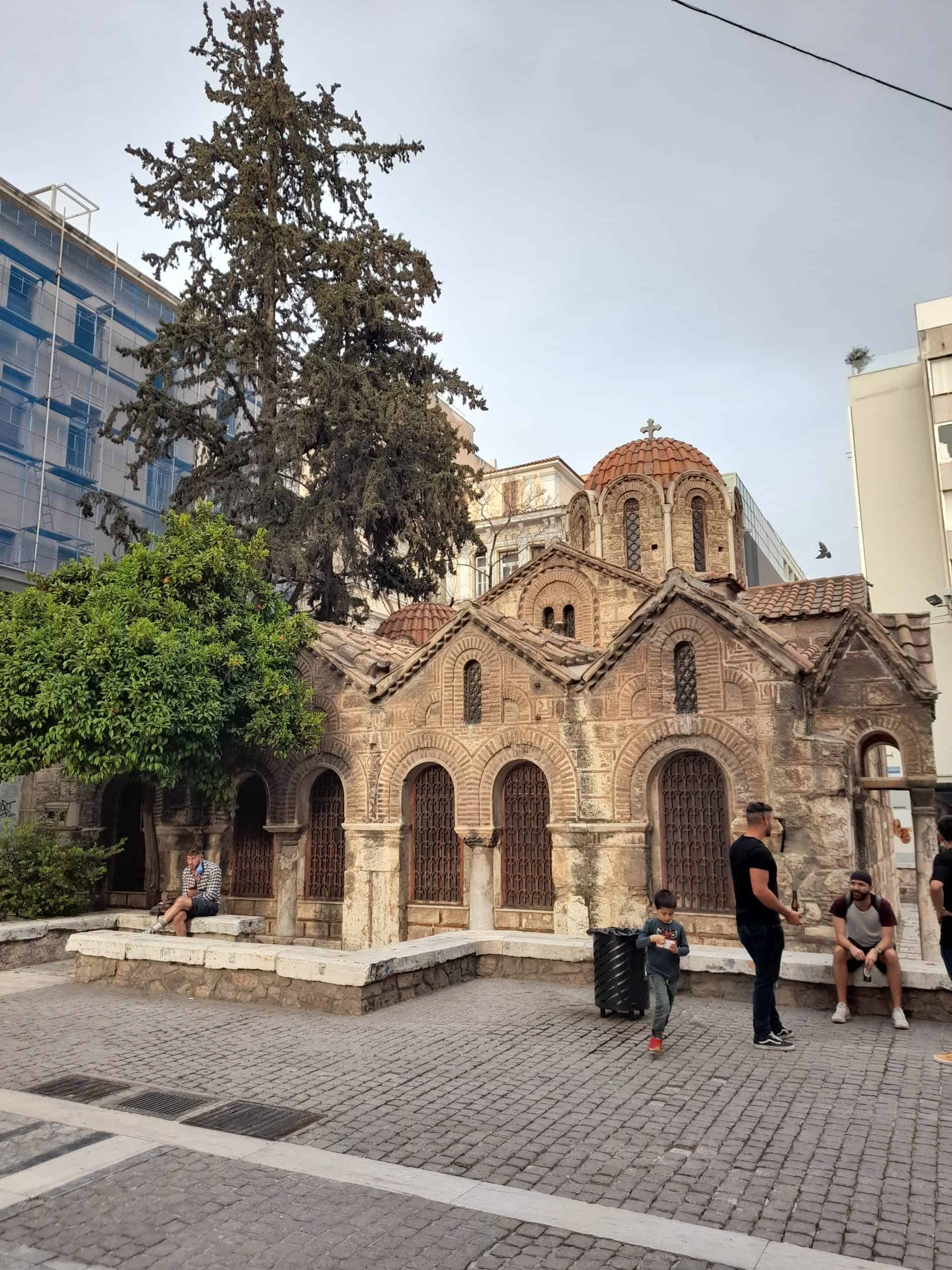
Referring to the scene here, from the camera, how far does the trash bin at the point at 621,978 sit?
351 inches

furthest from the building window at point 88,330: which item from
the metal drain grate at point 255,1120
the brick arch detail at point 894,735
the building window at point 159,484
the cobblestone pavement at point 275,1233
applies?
the cobblestone pavement at point 275,1233

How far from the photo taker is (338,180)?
87.9ft

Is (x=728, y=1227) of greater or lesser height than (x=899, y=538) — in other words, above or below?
below

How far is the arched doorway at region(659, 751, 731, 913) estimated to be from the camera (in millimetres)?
14773

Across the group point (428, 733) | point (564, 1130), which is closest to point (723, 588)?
point (428, 733)

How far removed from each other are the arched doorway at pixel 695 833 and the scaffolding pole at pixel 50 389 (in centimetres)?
2216

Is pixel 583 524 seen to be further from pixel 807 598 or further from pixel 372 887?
pixel 372 887

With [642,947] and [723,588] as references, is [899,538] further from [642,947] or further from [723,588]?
[642,947]

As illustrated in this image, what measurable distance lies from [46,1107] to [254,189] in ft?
79.2

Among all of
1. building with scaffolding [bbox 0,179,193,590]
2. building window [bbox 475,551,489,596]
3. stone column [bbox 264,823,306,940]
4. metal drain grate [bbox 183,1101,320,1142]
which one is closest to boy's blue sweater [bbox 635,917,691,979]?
metal drain grate [bbox 183,1101,320,1142]

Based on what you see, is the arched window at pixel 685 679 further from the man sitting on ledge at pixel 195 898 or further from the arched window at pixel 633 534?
the arched window at pixel 633 534

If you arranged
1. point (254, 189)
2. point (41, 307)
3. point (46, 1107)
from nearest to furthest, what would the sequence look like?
point (46, 1107) → point (254, 189) → point (41, 307)

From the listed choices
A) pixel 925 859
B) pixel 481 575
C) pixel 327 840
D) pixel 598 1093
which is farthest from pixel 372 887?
pixel 481 575

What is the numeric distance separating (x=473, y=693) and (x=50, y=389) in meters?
21.5
